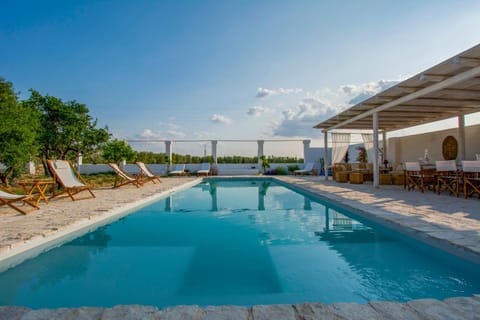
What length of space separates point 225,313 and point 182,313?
9.6 inches

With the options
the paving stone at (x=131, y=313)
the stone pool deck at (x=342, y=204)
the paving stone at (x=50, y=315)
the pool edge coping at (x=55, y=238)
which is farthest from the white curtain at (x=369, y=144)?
the paving stone at (x=50, y=315)

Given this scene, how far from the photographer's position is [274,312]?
5.09 ft

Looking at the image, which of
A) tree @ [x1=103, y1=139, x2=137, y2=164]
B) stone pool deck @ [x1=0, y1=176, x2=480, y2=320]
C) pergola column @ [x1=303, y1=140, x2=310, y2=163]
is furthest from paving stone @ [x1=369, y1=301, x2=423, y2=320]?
pergola column @ [x1=303, y1=140, x2=310, y2=163]

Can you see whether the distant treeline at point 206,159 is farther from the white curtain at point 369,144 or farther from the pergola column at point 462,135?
the pergola column at point 462,135

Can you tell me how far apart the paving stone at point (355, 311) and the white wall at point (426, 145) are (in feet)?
31.9

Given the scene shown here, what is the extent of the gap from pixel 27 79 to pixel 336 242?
11487 mm

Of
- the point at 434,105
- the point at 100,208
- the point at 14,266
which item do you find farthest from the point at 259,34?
the point at 14,266

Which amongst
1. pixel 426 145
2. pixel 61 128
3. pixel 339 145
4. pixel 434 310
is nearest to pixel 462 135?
pixel 426 145

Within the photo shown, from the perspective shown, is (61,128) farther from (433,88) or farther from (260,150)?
(433,88)

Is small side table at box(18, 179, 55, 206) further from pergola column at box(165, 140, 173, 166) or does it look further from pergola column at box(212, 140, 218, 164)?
pergola column at box(212, 140, 218, 164)

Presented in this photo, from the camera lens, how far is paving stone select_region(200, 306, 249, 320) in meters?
1.50

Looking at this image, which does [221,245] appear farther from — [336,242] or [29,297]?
[29,297]

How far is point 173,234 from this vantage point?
12.6 ft

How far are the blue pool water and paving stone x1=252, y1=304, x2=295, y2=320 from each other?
433 mm
